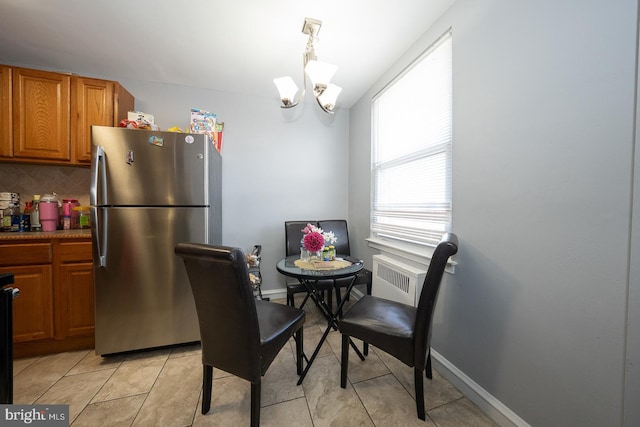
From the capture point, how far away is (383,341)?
1.29m

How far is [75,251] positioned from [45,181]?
101 cm

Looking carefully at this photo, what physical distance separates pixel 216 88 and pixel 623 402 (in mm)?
3614

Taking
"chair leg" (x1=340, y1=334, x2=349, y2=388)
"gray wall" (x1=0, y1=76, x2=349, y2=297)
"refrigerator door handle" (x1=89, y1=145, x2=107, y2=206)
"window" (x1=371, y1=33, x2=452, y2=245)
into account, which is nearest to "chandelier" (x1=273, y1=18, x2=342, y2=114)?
"window" (x1=371, y1=33, x2=452, y2=245)

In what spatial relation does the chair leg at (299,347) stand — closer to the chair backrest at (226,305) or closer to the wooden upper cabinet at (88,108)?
the chair backrest at (226,305)

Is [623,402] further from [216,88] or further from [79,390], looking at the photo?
[216,88]

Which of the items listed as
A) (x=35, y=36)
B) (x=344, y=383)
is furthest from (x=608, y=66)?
(x=35, y=36)

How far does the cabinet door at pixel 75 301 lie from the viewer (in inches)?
70.5

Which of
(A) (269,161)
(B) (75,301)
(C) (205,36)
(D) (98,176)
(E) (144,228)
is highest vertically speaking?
(C) (205,36)

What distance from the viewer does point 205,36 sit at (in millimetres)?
1787

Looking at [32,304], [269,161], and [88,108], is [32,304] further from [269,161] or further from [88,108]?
[269,161]

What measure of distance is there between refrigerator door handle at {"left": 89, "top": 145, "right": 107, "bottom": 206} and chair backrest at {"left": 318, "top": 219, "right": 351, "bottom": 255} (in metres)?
1.93

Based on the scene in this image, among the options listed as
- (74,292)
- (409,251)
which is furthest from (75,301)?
(409,251)

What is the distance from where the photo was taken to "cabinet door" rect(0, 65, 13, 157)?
1.82 metres

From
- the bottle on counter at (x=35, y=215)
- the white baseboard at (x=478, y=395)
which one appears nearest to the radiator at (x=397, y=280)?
the white baseboard at (x=478, y=395)
